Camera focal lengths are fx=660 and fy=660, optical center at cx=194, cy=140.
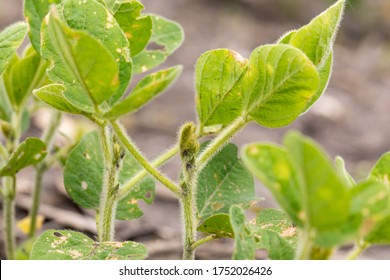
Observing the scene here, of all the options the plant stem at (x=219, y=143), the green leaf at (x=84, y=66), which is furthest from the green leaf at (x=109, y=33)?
the plant stem at (x=219, y=143)

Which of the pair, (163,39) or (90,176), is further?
(163,39)

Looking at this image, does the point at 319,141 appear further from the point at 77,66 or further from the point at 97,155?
the point at 77,66

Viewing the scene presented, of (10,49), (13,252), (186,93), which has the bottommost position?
(13,252)

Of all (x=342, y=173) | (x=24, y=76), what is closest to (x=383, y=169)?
(x=342, y=173)

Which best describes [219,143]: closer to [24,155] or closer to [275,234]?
[275,234]

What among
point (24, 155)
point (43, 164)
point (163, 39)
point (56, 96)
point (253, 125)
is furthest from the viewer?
point (253, 125)
